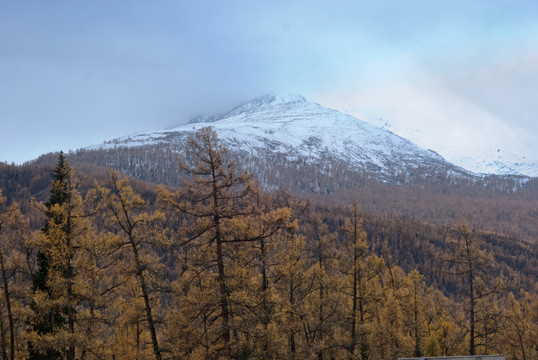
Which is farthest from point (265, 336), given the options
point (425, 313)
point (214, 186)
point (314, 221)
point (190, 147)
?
point (425, 313)

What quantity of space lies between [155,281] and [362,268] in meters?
12.3

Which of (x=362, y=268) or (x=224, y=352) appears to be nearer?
(x=224, y=352)

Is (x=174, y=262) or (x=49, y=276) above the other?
(x=174, y=262)

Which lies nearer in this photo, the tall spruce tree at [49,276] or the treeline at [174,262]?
the treeline at [174,262]

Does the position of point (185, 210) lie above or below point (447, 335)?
above

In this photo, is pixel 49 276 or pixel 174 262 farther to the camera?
pixel 174 262

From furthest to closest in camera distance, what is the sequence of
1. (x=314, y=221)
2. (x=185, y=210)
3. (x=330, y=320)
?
(x=314, y=221) → (x=330, y=320) → (x=185, y=210)

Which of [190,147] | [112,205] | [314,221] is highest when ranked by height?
[190,147]

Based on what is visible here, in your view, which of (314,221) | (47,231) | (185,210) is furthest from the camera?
(314,221)

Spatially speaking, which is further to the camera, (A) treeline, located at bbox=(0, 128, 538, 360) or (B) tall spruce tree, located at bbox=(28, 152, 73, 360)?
(B) tall spruce tree, located at bbox=(28, 152, 73, 360)

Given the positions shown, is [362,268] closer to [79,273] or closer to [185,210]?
[185,210]

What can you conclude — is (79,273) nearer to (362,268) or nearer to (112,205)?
(112,205)

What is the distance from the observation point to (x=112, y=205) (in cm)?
2016

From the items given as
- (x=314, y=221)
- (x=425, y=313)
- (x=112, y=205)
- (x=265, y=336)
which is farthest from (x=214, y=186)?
(x=425, y=313)
